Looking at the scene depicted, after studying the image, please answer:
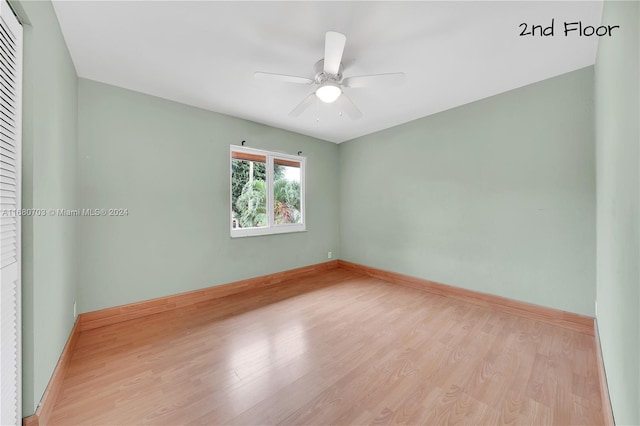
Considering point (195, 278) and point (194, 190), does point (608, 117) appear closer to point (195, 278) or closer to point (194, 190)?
point (194, 190)

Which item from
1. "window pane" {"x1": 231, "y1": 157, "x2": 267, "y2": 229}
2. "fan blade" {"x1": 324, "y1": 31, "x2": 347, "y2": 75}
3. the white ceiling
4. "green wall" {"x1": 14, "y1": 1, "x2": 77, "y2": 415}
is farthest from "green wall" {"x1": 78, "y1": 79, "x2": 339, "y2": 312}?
"fan blade" {"x1": 324, "y1": 31, "x2": 347, "y2": 75}

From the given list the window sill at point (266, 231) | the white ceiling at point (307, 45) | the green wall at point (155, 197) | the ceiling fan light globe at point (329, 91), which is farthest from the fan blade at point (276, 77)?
the window sill at point (266, 231)

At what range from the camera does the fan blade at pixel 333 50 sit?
4.92 ft

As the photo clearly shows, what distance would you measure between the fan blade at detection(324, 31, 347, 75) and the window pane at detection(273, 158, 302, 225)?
2.20 metres

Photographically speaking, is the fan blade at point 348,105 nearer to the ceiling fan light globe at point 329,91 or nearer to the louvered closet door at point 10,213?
the ceiling fan light globe at point 329,91

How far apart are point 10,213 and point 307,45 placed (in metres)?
2.03

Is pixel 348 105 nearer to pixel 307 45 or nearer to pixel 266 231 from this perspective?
pixel 307 45

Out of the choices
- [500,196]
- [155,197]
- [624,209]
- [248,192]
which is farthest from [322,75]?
[500,196]

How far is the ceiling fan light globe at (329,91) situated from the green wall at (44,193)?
1716mm

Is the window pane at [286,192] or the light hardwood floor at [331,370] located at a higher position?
the window pane at [286,192]

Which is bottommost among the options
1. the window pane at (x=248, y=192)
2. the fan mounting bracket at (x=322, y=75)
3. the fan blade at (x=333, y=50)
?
the window pane at (x=248, y=192)

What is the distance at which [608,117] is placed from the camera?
4.66 ft

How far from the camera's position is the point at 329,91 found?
2.08 m

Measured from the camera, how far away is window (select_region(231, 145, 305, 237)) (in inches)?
137
